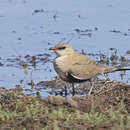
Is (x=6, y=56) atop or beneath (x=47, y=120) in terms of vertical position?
beneath

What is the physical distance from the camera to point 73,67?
7.94 meters

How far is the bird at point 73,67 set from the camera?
782cm

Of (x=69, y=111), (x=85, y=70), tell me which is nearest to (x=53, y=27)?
(x=85, y=70)

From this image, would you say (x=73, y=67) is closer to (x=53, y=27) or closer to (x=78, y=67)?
(x=78, y=67)

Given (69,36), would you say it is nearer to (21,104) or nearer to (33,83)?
(33,83)

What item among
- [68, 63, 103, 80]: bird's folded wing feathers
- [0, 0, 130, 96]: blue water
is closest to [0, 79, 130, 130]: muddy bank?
[68, 63, 103, 80]: bird's folded wing feathers

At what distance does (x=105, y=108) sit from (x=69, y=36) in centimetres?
530

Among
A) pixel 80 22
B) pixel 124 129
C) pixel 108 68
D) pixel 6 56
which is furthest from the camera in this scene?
pixel 80 22

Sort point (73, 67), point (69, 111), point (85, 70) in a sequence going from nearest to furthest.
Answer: point (69, 111) → point (73, 67) → point (85, 70)

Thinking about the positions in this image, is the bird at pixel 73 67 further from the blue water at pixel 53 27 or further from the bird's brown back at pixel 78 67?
the blue water at pixel 53 27

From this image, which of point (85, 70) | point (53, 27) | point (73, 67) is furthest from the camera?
point (53, 27)

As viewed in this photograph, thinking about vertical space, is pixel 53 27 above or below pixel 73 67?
below

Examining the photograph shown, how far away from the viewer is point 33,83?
31.4 ft

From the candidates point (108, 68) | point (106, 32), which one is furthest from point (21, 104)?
point (106, 32)
